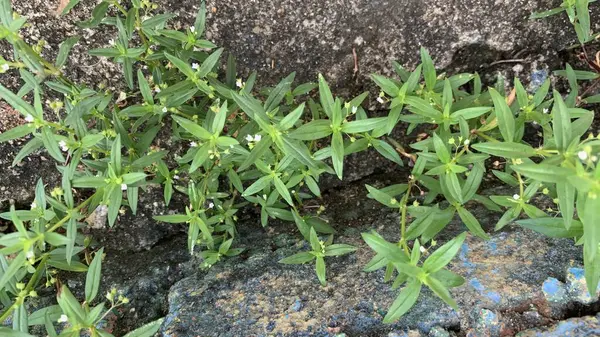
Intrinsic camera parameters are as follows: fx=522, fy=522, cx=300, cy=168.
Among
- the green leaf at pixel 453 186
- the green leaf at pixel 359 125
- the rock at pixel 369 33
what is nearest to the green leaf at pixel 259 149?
the green leaf at pixel 359 125

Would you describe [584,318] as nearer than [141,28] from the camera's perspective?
Yes

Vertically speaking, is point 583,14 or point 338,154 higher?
point 583,14

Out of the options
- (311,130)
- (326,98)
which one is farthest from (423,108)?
(311,130)

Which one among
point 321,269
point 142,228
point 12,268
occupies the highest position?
point 12,268

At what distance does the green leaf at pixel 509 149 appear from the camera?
214 centimetres

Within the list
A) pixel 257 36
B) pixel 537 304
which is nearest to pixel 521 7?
pixel 257 36

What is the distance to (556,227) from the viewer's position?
2.15m

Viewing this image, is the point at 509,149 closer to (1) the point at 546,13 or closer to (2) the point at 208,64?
(1) the point at 546,13

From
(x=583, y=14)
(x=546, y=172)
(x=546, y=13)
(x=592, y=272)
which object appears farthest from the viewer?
(x=546, y=13)

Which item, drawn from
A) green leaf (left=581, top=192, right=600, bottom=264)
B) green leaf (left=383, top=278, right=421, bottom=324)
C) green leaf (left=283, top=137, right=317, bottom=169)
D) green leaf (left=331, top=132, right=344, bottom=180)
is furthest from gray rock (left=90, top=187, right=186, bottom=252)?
green leaf (left=581, top=192, right=600, bottom=264)

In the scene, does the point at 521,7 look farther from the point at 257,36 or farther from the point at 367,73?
the point at 257,36

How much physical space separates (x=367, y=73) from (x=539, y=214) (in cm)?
139

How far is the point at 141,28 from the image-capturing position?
2650 millimetres

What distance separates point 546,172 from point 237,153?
147 cm
